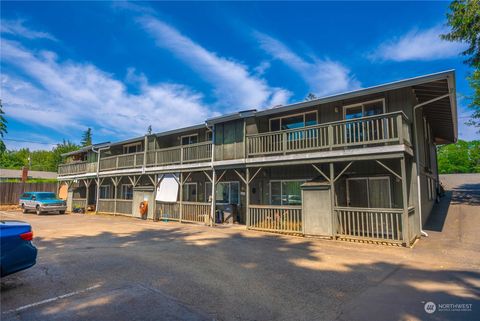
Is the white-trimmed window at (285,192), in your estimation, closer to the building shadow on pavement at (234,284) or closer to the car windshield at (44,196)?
the building shadow on pavement at (234,284)

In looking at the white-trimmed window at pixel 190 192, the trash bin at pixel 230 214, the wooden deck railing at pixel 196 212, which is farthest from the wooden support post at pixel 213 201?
the white-trimmed window at pixel 190 192

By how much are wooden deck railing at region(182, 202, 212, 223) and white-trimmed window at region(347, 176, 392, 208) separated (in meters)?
7.31

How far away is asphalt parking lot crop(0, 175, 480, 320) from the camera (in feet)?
14.3

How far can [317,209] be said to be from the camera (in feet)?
35.8

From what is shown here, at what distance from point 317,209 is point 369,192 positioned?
264 centimetres

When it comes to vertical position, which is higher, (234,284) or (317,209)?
(317,209)

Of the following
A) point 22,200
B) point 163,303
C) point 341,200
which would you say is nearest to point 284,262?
point 163,303

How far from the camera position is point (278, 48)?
16750mm

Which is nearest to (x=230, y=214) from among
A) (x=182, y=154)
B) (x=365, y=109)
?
(x=182, y=154)

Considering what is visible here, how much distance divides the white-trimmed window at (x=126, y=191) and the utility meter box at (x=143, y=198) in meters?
4.21

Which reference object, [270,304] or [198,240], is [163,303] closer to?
[270,304]

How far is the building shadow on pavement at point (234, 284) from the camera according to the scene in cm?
433

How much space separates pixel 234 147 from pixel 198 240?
547 cm

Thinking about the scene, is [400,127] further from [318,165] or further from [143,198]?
[143,198]
